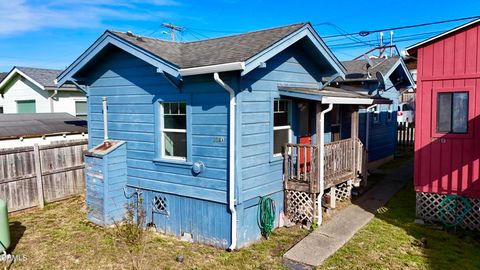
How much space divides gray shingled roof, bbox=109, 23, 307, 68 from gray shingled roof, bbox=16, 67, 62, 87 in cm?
903

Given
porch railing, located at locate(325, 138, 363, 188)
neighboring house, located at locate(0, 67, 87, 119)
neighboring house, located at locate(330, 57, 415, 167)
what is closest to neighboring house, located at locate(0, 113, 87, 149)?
neighboring house, located at locate(0, 67, 87, 119)

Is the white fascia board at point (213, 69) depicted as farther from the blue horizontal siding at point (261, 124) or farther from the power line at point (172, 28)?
the power line at point (172, 28)

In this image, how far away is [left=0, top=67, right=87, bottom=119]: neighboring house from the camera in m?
15.5

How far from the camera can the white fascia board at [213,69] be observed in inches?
229

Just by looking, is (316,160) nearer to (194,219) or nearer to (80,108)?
(194,219)

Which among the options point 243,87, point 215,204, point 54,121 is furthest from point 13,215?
point 243,87

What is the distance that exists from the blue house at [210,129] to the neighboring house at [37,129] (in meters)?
2.86

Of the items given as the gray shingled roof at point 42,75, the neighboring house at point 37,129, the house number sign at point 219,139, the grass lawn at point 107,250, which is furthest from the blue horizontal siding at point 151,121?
the gray shingled roof at point 42,75

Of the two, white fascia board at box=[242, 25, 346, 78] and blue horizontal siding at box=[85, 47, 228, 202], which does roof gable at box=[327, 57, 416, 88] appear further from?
blue horizontal siding at box=[85, 47, 228, 202]

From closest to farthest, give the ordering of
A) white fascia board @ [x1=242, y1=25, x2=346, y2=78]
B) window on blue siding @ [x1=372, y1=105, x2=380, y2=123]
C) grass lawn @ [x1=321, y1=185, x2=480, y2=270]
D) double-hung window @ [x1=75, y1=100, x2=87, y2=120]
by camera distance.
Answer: grass lawn @ [x1=321, y1=185, x2=480, y2=270]
white fascia board @ [x1=242, y1=25, x2=346, y2=78]
window on blue siding @ [x1=372, y1=105, x2=380, y2=123]
double-hung window @ [x1=75, y1=100, x2=87, y2=120]

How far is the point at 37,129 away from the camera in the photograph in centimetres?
1116

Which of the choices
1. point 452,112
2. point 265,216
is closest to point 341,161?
point 452,112

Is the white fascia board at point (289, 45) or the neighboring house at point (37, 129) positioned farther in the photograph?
the neighboring house at point (37, 129)

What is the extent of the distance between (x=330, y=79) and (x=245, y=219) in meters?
4.54
